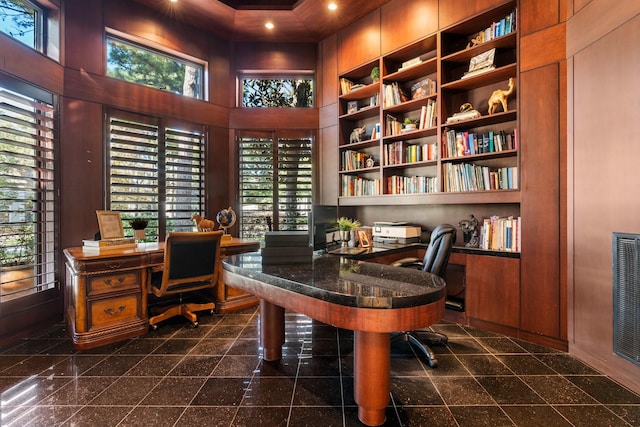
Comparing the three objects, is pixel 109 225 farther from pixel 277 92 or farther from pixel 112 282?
pixel 277 92

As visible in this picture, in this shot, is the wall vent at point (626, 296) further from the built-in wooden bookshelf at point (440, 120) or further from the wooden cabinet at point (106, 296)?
the wooden cabinet at point (106, 296)

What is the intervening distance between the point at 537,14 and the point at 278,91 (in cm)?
315

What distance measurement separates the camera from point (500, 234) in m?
2.90

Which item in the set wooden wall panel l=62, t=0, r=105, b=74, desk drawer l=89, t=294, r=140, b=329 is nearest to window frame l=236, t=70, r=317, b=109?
wooden wall panel l=62, t=0, r=105, b=74

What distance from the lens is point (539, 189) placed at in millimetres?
2566

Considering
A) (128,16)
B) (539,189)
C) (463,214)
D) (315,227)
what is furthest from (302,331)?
(128,16)

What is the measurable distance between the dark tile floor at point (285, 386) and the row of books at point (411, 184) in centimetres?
157

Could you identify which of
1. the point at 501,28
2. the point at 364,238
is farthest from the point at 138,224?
the point at 501,28

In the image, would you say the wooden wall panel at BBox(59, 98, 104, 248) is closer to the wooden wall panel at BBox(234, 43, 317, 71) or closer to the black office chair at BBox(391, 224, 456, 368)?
the wooden wall panel at BBox(234, 43, 317, 71)

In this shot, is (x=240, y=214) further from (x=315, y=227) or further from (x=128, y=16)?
(x=128, y=16)

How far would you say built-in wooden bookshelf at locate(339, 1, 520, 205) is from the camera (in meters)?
2.91

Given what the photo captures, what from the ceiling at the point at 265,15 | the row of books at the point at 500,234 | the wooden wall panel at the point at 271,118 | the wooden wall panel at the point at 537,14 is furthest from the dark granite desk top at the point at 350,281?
the ceiling at the point at 265,15

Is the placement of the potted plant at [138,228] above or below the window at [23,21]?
below

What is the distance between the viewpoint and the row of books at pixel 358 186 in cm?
387
